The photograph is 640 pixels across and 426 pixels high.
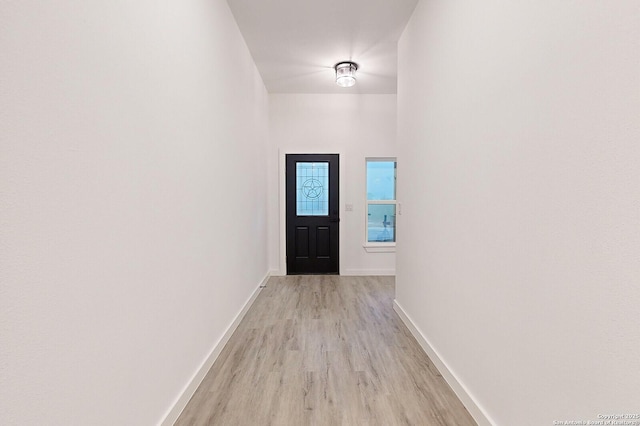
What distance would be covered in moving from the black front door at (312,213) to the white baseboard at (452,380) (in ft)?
7.96

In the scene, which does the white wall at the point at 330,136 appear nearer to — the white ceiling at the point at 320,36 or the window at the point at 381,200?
the window at the point at 381,200

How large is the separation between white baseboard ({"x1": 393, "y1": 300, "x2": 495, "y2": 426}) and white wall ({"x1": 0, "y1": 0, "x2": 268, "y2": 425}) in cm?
165

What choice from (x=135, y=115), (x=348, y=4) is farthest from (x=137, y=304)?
(x=348, y=4)

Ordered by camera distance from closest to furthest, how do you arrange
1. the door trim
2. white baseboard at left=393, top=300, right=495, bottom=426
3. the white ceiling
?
white baseboard at left=393, top=300, right=495, bottom=426 < the white ceiling < the door trim

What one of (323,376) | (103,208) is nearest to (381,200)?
(323,376)

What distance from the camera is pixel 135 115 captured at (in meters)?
1.42

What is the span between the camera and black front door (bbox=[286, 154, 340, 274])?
17.6 ft

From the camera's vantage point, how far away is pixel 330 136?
5.33 meters

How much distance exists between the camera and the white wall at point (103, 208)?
0.88m

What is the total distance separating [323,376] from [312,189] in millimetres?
3482

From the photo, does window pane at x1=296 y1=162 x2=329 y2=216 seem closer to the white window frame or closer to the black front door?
the black front door

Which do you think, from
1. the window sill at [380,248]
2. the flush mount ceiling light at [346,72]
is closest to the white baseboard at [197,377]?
the window sill at [380,248]

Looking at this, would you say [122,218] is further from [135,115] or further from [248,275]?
[248,275]

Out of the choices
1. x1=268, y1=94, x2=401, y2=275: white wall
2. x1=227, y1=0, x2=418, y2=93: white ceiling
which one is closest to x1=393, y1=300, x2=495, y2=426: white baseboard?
x1=268, y1=94, x2=401, y2=275: white wall
